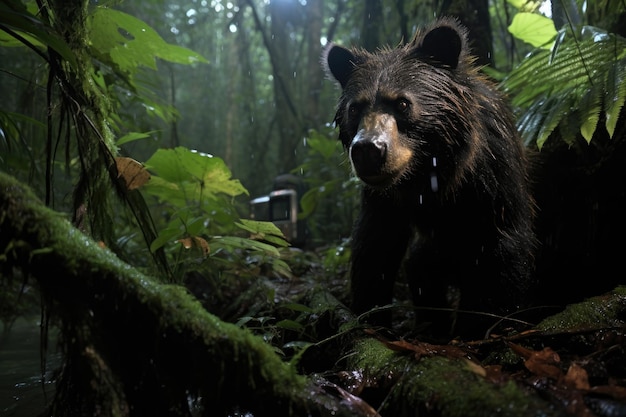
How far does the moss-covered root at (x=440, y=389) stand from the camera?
124 cm

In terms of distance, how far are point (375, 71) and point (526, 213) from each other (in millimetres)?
1522

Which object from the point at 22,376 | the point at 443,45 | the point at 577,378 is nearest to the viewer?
the point at 577,378

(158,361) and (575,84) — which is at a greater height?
(575,84)

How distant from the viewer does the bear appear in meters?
2.92

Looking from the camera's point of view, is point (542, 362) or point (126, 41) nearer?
point (542, 362)

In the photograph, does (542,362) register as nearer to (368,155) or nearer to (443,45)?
(368,155)

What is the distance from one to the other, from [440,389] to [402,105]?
207 centimetres

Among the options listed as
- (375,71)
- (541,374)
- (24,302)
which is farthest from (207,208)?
(24,302)

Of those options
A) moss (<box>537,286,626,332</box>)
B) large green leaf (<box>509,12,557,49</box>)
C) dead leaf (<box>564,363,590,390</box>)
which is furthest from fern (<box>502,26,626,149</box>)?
dead leaf (<box>564,363,590,390</box>)

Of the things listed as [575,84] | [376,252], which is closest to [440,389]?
[376,252]

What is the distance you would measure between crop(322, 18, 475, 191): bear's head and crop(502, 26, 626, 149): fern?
0.67 m

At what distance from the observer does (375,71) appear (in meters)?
3.29

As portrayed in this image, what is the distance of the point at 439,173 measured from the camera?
309cm

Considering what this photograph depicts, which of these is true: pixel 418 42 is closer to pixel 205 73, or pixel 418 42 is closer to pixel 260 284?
pixel 260 284
